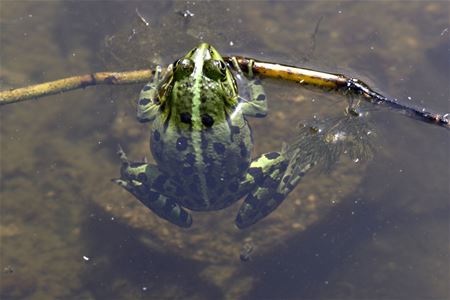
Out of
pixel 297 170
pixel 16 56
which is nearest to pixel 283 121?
pixel 297 170

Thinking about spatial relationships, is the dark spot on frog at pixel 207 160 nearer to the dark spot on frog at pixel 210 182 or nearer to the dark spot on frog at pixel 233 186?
the dark spot on frog at pixel 210 182

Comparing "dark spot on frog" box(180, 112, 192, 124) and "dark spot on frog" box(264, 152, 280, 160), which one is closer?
"dark spot on frog" box(180, 112, 192, 124)

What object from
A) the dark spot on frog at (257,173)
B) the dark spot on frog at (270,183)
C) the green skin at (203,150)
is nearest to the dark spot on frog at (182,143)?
the green skin at (203,150)

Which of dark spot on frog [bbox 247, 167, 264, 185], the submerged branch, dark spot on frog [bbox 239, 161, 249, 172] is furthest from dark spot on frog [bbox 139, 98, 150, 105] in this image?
dark spot on frog [bbox 247, 167, 264, 185]

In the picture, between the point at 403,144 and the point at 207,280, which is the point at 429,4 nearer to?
the point at 403,144

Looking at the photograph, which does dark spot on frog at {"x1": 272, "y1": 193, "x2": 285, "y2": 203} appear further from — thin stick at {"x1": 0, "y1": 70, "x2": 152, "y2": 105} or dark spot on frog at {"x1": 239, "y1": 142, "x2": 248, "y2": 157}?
thin stick at {"x1": 0, "y1": 70, "x2": 152, "y2": 105}
